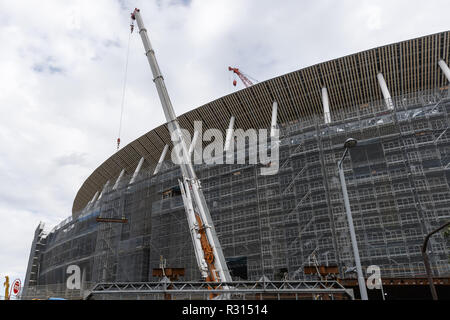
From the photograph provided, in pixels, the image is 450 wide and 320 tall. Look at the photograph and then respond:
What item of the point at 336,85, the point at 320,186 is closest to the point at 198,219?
the point at 320,186

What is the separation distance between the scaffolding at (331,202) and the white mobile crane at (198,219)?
10.3m

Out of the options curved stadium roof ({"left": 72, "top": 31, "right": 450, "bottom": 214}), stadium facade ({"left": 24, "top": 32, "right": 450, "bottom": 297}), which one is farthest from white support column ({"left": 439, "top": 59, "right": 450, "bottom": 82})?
curved stadium roof ({"left": 72, "top": 31, "right": 450, "bottom": 214})

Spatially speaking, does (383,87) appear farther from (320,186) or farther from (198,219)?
(198,219)

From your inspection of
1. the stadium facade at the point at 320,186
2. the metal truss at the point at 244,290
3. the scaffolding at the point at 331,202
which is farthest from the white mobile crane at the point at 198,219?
the stadium facade at the point at 320,186

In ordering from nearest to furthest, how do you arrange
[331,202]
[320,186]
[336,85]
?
[331,202], [320,186], [336,85]

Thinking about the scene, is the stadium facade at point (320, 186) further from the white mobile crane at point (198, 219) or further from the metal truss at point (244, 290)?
the metal truss at point (244, 290)

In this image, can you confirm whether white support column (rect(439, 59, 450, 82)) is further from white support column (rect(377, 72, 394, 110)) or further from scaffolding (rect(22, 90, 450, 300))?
white support column (rect(377, 72, 394, 110))

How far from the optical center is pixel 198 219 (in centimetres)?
2180

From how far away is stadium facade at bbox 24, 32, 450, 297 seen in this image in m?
28.1

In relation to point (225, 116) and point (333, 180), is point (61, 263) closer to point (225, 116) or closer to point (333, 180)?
point (225, 116)

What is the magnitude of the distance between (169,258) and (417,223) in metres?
24.3

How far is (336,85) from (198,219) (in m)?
29.5

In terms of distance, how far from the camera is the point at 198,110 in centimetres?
4966

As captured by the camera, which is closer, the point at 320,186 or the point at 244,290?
the point at 244,290
